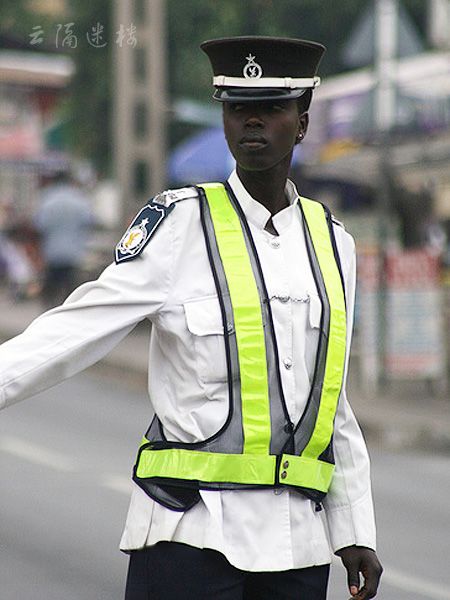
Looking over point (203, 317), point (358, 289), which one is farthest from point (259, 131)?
point (358, 289)

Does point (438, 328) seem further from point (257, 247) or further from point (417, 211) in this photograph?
point (257, 247)

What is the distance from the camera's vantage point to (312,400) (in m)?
3.05

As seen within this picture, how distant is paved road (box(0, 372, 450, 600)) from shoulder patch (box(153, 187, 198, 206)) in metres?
3.42

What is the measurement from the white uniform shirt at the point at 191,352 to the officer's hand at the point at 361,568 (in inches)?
3.6

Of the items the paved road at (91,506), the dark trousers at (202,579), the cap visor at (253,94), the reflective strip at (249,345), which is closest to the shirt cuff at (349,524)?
the dark trousers at (202,579)

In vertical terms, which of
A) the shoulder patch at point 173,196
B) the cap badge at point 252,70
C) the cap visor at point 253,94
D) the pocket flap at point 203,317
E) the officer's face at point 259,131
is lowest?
the pocket flap at point 203,317

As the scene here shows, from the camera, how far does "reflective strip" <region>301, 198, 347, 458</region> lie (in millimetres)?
3064

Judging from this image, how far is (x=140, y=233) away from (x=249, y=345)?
0.97 feet

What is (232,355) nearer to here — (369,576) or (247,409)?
(247,409)

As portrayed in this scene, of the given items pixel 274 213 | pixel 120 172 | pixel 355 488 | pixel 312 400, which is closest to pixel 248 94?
pixel 274 213

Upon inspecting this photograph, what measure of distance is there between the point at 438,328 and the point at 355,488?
10416 millimetres

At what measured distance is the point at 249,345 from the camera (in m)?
2.97

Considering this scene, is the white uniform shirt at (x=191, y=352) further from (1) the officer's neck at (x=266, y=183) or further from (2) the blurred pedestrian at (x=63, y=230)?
(2) the blurred pedestrian at (x=63, y=230)

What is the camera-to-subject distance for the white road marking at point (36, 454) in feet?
32.2
